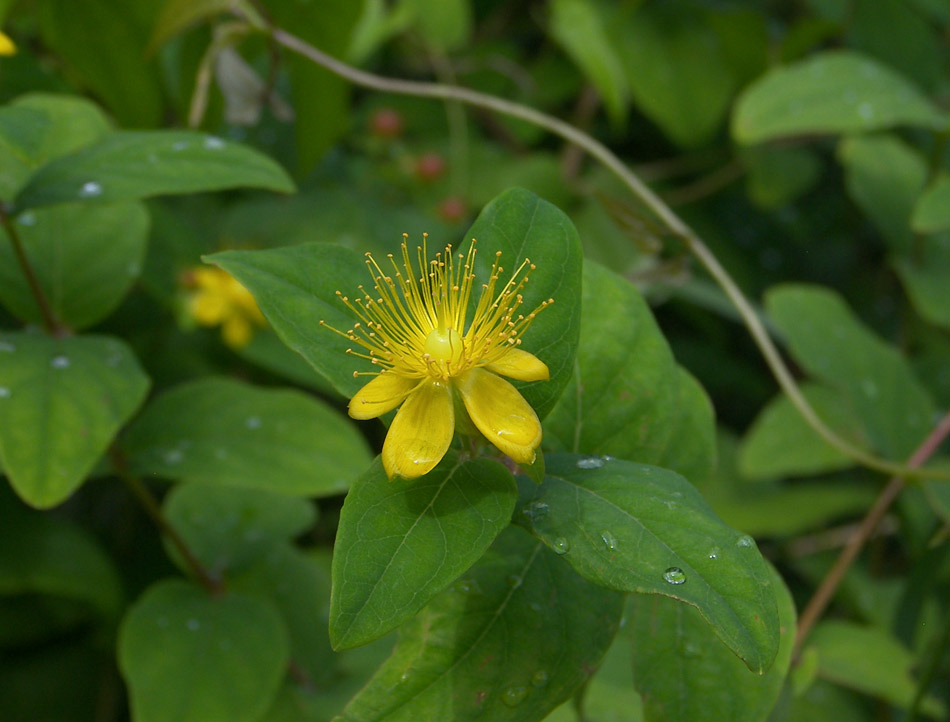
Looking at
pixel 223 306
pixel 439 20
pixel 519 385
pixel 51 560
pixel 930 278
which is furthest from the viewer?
pixel 439 20

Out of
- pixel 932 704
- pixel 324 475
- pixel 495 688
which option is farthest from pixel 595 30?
pixel 495 688

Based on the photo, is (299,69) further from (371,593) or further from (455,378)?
(371,593)

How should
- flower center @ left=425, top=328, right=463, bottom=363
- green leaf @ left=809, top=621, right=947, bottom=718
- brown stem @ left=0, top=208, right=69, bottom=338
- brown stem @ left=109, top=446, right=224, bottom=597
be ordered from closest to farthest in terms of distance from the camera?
flower center @ left=425, top=328, right=463, bottom=363 → brown stem @ left=0, top=208, right=69, bottom=338 → brown stem @ left=109, top=446, right=224, bottom=597 → green leaf @ left=809, top=621, right=947, bottom=718

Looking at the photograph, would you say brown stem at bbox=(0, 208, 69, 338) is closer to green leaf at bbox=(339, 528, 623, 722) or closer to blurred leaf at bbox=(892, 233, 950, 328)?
green leaf at bbox=(339, 528, 623, 722)

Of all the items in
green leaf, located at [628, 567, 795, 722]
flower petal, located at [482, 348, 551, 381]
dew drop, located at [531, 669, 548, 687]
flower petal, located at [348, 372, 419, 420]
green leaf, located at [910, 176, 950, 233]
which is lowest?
green leaf, located at [628, 567, 795, 722]

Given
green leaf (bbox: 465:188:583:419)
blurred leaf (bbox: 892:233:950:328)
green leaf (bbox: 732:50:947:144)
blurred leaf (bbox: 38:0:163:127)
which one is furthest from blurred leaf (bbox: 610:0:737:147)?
green leaf (bbox: 465:188:583:419)

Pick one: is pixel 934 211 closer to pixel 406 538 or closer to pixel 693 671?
pixel 693 671

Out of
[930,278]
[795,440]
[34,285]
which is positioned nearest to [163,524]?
[34,285]
